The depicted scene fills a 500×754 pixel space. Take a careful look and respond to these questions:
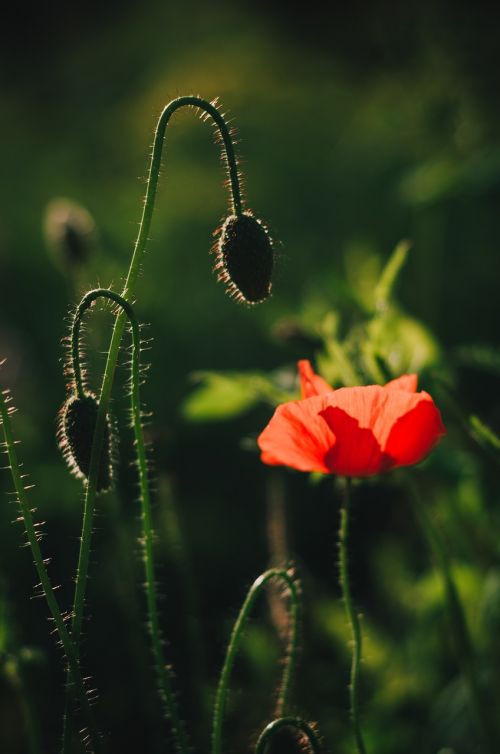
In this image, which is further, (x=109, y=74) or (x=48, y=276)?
(x=109, y=74)

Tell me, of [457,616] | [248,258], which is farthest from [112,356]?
[457,616]

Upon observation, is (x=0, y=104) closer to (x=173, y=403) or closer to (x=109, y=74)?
(x=109, y=74)

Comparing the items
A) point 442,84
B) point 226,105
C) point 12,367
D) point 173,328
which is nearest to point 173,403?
point 173,328

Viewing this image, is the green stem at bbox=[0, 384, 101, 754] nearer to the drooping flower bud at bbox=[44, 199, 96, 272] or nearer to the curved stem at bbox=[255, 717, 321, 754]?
the curved stem at bbox=[255, 717, 321, 754]

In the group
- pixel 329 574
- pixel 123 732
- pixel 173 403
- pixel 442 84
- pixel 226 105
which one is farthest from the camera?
pixel 226 105

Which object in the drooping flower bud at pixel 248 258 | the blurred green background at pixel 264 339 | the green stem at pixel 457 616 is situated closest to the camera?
the drooping flower bud at pixel 248 258

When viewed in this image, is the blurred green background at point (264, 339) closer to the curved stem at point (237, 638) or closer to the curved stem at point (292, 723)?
the curved stem at point (237, 638)

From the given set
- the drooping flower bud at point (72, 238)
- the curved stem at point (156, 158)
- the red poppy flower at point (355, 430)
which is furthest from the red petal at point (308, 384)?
the drooping flower bud at point (72, 238)
